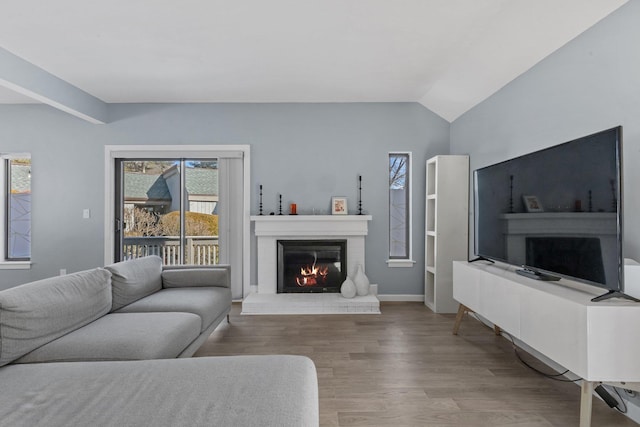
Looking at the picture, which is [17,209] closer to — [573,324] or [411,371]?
[411,371]

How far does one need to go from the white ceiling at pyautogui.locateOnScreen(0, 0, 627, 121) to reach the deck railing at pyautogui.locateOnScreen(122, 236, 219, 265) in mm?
1864

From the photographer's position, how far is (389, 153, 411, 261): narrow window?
4648 mm

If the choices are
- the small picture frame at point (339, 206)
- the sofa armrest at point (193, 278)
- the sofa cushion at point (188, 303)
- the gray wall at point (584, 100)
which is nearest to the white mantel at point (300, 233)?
the small picture frame at point (339, 206)

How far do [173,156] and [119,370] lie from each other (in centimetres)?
358

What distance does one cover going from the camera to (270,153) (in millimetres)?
4582

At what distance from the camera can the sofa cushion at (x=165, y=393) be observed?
1.11 meters

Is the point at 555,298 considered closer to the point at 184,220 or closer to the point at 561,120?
the point at 561,120

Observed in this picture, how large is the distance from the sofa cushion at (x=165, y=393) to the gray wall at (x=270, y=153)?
3121 millimetres

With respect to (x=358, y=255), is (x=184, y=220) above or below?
above

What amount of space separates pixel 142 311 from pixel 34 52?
8.35 ft

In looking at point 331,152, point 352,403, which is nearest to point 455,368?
point 352,403

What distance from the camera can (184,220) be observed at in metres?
4.69

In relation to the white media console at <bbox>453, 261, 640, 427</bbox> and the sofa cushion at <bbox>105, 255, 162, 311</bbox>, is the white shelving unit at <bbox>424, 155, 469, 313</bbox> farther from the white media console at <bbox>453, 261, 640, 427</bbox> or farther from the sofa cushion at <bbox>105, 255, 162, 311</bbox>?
the sofa cushion at <bbox>105, 255, 162, 311</bbox>

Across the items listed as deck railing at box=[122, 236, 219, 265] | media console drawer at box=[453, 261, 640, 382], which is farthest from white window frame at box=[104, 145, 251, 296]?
Answer: media console drawer at box=[453, 261, 640, 382]
